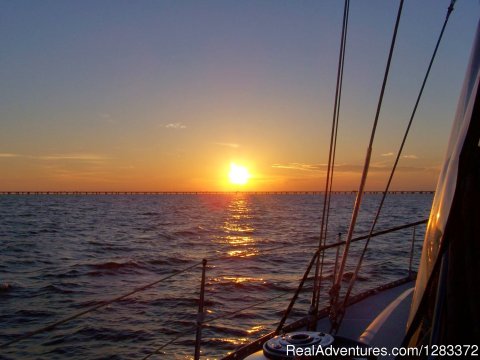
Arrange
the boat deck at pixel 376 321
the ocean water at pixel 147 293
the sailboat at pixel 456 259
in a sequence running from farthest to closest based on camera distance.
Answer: the ocean water at pixel 147 293 < the boat deck at pixel 376 321 < the sailboat at pixel 456 259

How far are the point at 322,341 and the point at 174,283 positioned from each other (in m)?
12.1

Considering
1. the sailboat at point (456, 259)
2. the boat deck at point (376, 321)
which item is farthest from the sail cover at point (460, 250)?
the boat deck at point (376, 321)

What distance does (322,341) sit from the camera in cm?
289

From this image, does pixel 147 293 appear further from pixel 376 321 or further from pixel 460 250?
pixel 460 250

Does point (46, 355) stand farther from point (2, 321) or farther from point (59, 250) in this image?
point (59, 250)

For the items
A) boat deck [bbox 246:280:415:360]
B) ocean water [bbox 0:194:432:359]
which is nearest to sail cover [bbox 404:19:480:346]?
boat deck [bbox 246:280:415:360]

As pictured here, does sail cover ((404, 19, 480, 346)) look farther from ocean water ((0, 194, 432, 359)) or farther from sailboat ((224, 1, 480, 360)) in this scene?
ocean water ((0, 194, 432, 359))

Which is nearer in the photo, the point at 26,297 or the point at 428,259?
the point at 428,259

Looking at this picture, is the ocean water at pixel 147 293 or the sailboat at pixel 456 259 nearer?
the sailboat at pixel 456 259

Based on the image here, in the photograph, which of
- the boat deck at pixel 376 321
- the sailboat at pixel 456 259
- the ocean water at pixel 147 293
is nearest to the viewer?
the sailboat at pixel 456 259

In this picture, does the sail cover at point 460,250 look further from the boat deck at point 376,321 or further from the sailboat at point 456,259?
the boat deck at point 376,321

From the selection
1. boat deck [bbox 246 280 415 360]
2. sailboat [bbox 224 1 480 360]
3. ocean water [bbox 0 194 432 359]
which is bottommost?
ocean water [bbox 0 194 432 359]

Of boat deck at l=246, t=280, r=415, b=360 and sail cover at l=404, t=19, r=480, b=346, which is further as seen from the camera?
boat deck at l=246, t=280, r=415, b=360

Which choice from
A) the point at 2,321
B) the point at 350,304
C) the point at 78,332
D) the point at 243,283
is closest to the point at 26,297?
the point at 2,321
